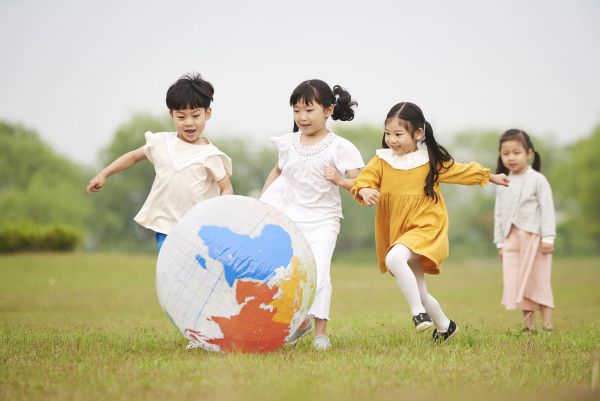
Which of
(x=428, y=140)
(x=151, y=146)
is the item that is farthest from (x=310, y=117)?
(x=151, y=146)

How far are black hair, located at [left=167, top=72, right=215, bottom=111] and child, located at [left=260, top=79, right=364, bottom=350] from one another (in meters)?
0.91

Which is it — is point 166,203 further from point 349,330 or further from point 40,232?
point 40,232

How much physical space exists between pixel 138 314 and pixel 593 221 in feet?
148

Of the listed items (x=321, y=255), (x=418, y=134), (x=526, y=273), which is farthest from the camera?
(x=526, y=273)

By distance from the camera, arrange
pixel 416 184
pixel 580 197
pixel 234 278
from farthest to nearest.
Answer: pixel 580 197, pixel 416 184, pixel 234 278

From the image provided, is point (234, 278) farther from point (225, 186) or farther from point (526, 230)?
point (526, 230)

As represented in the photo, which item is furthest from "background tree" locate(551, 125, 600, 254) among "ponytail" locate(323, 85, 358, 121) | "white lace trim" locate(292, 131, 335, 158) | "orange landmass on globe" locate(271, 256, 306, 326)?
"orange landmass on globe" locate(271, 256, 306, 326)

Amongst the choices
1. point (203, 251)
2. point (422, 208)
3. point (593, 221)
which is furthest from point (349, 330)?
point (593, 221)

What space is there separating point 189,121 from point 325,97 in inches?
55.8

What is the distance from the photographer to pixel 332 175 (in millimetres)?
6750

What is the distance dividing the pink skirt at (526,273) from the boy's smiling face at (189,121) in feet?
15.4

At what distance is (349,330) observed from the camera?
841cm

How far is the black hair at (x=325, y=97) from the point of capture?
22.9 feet

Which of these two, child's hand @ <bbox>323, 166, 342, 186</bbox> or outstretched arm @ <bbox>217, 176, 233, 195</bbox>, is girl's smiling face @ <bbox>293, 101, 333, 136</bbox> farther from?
outstretched arm @ <bbox>217, 176, 233, 195</bbox>
